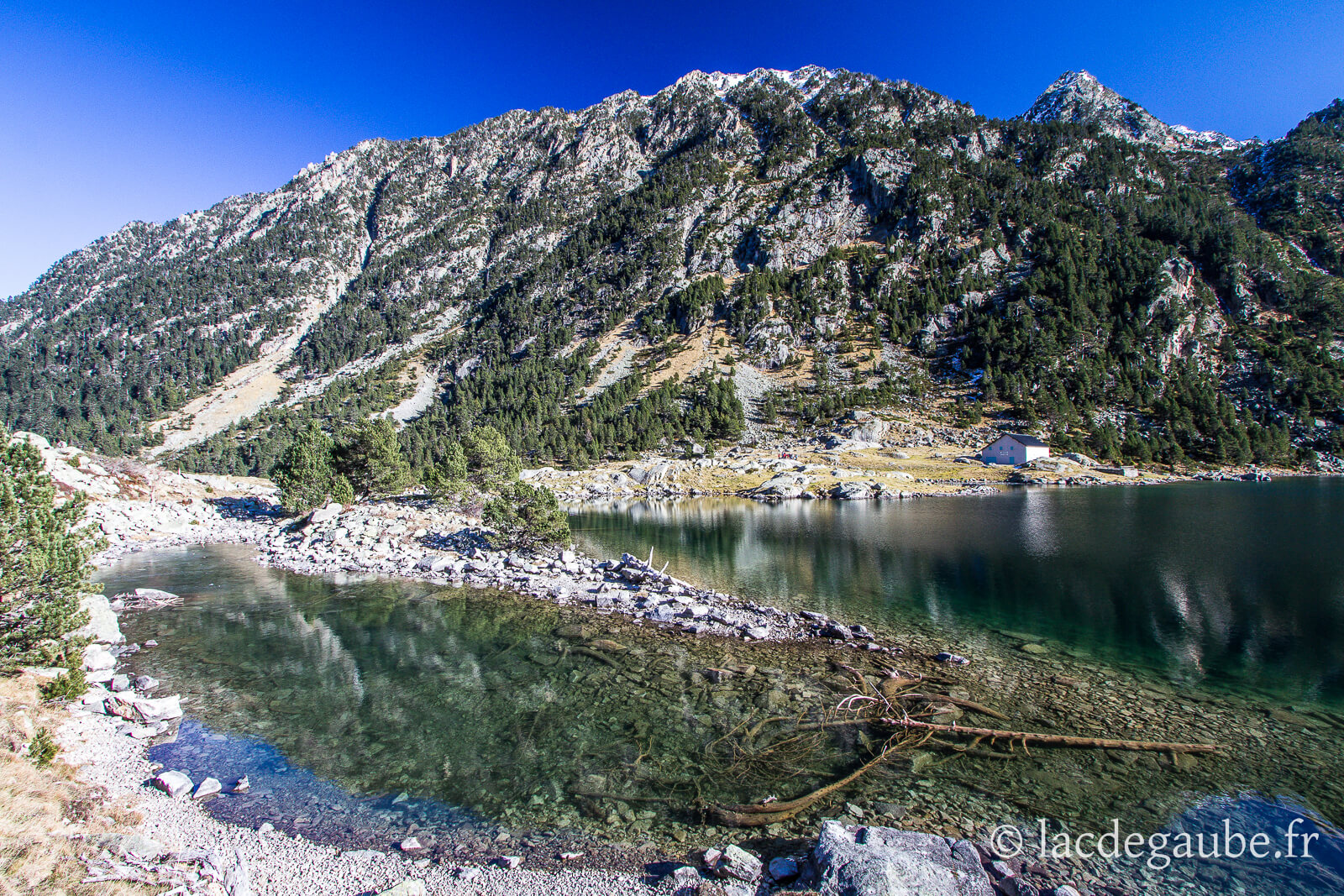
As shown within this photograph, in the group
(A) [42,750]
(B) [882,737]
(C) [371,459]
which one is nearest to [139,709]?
(A) [42,750]

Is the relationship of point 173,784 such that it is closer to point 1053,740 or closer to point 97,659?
point 97,659

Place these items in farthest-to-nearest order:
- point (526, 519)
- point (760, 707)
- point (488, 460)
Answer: point (488, 460), point (526, 519), point (760, 707)

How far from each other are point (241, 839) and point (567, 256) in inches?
7474

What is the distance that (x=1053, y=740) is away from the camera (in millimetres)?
11898

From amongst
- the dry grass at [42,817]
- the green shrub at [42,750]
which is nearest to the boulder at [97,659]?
the dry grass at [42,817]

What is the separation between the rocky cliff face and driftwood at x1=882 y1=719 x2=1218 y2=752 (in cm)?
10941

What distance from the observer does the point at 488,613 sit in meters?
22.6

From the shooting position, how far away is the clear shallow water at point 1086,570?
17.7 metres

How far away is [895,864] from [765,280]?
6000 inches

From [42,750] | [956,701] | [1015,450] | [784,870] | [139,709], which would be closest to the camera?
[784,870]

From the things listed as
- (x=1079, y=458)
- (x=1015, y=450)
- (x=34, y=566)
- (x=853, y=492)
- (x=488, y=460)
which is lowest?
(x=853, y=492)

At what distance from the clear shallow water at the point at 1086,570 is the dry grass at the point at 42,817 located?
2140cm

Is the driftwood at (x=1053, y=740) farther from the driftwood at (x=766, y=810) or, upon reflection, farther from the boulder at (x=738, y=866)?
the boulder at (x=738, y=866)

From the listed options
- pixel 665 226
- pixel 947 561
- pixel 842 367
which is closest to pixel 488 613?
pixel 947 561
